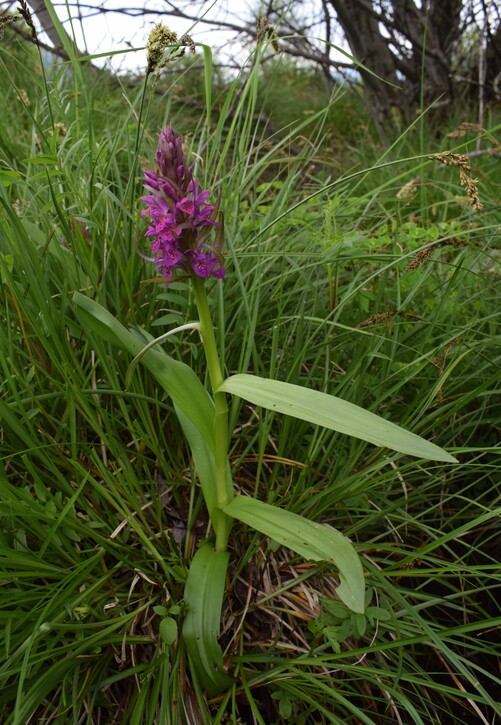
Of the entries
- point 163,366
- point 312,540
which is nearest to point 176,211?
point 163,366

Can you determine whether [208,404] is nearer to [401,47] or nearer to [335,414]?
[335,414]

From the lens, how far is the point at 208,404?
1.14 metres

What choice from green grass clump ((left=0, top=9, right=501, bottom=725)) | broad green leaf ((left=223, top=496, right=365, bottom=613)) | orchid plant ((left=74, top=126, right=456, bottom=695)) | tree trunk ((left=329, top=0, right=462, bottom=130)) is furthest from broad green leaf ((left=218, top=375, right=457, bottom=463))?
tree trunk ((left=329, top=0, right=462, bottom=130))

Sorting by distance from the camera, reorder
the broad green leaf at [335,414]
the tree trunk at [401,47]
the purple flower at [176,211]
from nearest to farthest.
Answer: the broad green leaf at [335,414]
the purple flower at [176,211]
the tree trunk at [401,47]

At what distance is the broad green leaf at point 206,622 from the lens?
1.08m

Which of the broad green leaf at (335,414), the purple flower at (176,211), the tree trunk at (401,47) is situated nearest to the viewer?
the broad green leaf at (335,414)

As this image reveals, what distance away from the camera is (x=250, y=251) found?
65.4 inches

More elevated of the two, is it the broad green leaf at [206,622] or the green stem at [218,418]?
the green stem at [218,418]

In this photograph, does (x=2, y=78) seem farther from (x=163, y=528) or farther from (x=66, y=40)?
(x=163, y=528)

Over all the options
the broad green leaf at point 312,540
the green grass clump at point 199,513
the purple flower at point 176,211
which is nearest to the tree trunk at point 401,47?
the green grass clump at point 199,513

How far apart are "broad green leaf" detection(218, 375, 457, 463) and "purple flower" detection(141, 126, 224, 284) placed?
23 cm

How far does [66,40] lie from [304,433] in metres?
1.00

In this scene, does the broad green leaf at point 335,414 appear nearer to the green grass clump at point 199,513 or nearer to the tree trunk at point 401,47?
the green grass clump at point 199,513

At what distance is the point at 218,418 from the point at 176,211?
0.38 metres
